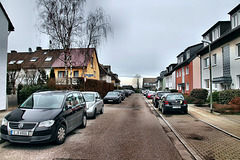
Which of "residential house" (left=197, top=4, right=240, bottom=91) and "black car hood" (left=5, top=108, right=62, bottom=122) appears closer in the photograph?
"black car hood" (left=5, top=108, right=62, bottom=122)

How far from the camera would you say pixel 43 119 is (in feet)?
17.4

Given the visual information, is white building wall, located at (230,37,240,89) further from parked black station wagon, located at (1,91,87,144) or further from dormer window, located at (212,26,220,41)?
parked black station wagon, located at (1,91,87,144)

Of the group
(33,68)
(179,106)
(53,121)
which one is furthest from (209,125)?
(33,68)

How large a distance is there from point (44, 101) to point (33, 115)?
1.06 metres

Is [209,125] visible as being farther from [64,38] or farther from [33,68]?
[33,68]

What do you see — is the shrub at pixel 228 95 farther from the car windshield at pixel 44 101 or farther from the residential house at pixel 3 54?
the residential house at pixel 3 54

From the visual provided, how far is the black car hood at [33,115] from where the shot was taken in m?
5.29

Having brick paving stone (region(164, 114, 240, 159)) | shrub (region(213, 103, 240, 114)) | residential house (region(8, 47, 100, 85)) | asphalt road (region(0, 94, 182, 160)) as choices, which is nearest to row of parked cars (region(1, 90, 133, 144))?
asphalt road (region(0, 94, 182, 160))

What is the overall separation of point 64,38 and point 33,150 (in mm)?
14193

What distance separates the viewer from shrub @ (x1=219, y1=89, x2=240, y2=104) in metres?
13.7

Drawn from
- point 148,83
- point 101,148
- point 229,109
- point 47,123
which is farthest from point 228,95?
point 148,83

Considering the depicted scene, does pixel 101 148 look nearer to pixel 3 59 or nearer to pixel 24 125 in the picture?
pixel 24 125

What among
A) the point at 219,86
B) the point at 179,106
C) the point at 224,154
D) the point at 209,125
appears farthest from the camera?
the point at 219,86

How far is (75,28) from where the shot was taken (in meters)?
18.2
